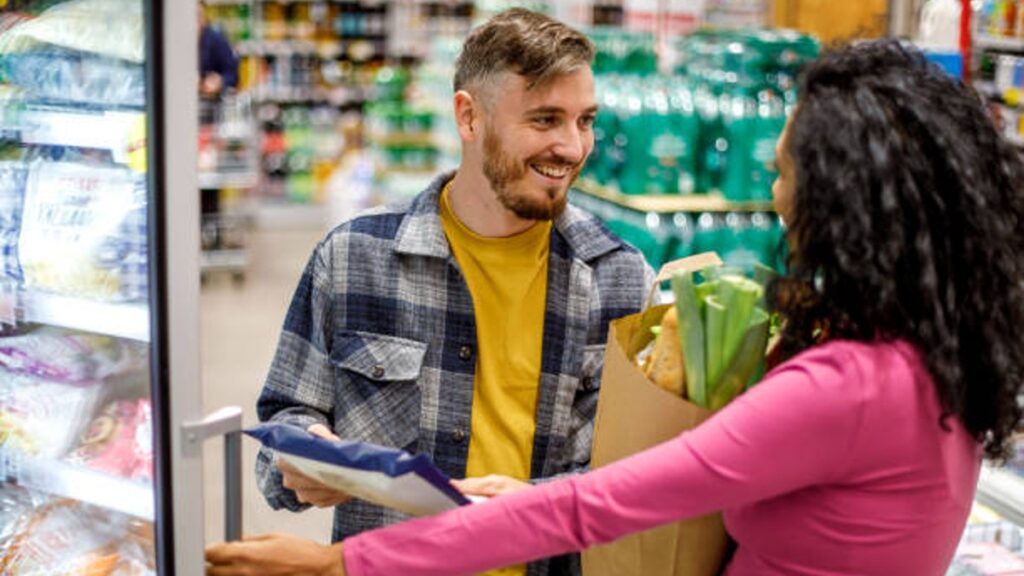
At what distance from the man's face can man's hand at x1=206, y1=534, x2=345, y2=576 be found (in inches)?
30.6

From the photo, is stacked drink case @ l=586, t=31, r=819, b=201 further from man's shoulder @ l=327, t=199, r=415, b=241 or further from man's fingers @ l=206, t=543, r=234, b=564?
man's fingers @ l=206, t=543, r=234, b=564

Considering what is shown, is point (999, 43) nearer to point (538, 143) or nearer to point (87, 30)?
point (538, 143)

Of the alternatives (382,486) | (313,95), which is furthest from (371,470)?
(313,95)

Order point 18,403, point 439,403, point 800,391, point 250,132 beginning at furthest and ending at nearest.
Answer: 1. point 250,132
2. point 439,403
3. point 18,403
4. point 800,391

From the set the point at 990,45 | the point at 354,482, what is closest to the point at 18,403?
the point at 354,482

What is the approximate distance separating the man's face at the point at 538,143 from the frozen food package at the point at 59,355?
A: 74 centimetres

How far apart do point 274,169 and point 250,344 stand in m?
4.47

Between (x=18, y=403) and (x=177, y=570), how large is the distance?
0.52m

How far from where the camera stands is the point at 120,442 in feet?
6.00

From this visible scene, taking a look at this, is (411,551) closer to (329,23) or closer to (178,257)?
(178,257)

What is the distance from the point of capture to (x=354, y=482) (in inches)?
62.4

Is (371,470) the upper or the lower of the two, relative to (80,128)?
lower

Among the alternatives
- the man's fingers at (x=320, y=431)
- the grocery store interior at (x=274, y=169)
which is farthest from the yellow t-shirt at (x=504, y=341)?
the grocery store interior at (x=274, y=169)

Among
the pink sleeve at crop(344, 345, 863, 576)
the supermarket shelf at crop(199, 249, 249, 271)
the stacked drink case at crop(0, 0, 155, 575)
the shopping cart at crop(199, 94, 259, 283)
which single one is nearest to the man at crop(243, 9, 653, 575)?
the stacked drink case at crop(0, 0, 155, 575)
